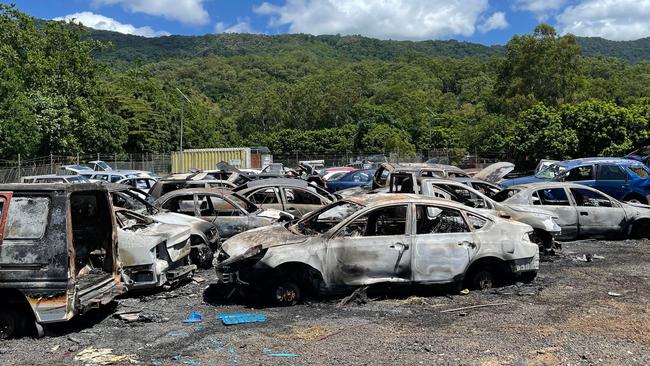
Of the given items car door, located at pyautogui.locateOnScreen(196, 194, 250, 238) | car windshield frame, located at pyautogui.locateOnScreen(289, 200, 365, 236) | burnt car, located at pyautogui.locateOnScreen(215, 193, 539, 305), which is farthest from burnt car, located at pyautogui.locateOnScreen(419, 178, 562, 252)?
car door, located at pyautogui.locateOnScreen(196, 194, 250, 238)

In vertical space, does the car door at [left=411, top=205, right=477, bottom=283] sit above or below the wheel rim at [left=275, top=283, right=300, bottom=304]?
above

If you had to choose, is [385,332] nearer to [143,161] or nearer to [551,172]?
[551,172]

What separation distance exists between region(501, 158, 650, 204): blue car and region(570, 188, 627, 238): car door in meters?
4.38

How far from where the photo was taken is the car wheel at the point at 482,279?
8.41 m

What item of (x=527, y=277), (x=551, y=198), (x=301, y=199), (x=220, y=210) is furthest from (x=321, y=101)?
(x=527, y=277)

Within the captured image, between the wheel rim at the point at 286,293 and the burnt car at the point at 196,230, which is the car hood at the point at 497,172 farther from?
the wheel rim at the point at 286,293

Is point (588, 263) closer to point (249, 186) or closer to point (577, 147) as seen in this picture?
point (249, 186)

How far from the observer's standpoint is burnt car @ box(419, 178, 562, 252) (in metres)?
10.7

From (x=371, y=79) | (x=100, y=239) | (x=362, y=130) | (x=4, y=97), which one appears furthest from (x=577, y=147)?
(x=371, y=79)

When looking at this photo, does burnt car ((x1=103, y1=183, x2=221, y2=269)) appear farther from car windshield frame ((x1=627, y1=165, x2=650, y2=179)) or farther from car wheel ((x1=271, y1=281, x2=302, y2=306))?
car windshield frame ((x1=627, y1=165, x2=650, y2=179))

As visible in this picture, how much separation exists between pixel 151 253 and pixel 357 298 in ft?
9.66

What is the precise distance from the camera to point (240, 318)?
7.11 meters

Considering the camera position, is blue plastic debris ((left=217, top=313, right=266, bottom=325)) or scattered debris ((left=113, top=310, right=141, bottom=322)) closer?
blue plastic debris ((left=217, top=313, right=266, bottom=325))

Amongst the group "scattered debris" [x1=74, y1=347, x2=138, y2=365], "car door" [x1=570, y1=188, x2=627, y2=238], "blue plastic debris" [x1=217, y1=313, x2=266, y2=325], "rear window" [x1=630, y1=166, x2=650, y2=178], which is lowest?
"scattered debris" [x1=74, y1=347, x2=138, y2=365]
